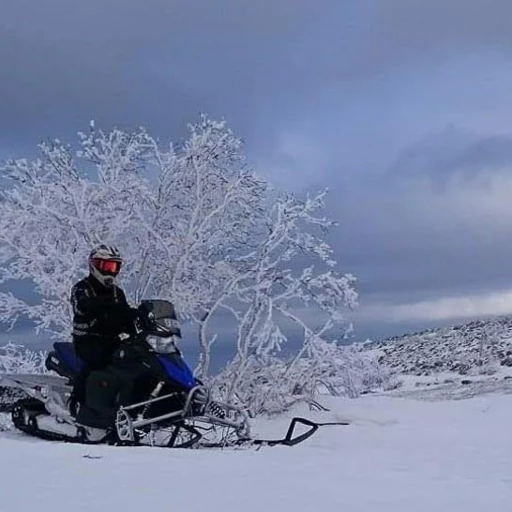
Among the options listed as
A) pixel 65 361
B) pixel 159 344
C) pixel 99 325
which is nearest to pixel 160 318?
pixel 159 344

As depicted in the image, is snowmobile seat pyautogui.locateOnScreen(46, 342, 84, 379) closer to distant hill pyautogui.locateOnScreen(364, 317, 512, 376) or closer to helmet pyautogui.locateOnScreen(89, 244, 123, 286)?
helmet pyautogui.locateOnScreen(89, 244, 123, 286)

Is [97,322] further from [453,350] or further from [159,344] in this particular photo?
[453,350]

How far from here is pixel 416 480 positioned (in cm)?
572

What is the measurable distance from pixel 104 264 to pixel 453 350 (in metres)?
16.0

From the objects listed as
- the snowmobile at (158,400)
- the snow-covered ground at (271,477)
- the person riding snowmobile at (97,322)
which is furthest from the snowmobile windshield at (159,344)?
the snow-covered ground at (271,477)

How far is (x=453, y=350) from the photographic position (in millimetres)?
22844

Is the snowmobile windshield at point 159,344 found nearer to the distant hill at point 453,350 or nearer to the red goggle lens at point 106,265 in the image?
the red goggle lens at point 106,265

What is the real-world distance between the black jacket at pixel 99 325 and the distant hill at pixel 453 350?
6960mm

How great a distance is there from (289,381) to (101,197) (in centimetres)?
323

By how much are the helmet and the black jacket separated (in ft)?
0.49

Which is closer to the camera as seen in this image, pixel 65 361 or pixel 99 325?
pixel 99 325

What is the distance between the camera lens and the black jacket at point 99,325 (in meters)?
8.10

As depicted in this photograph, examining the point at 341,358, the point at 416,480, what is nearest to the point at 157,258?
the point at 341,358

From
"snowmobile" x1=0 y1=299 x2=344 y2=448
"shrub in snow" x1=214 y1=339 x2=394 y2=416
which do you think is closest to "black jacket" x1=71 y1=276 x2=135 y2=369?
"snowmobile" x1=0 y1=299 x2=344 y2=448
